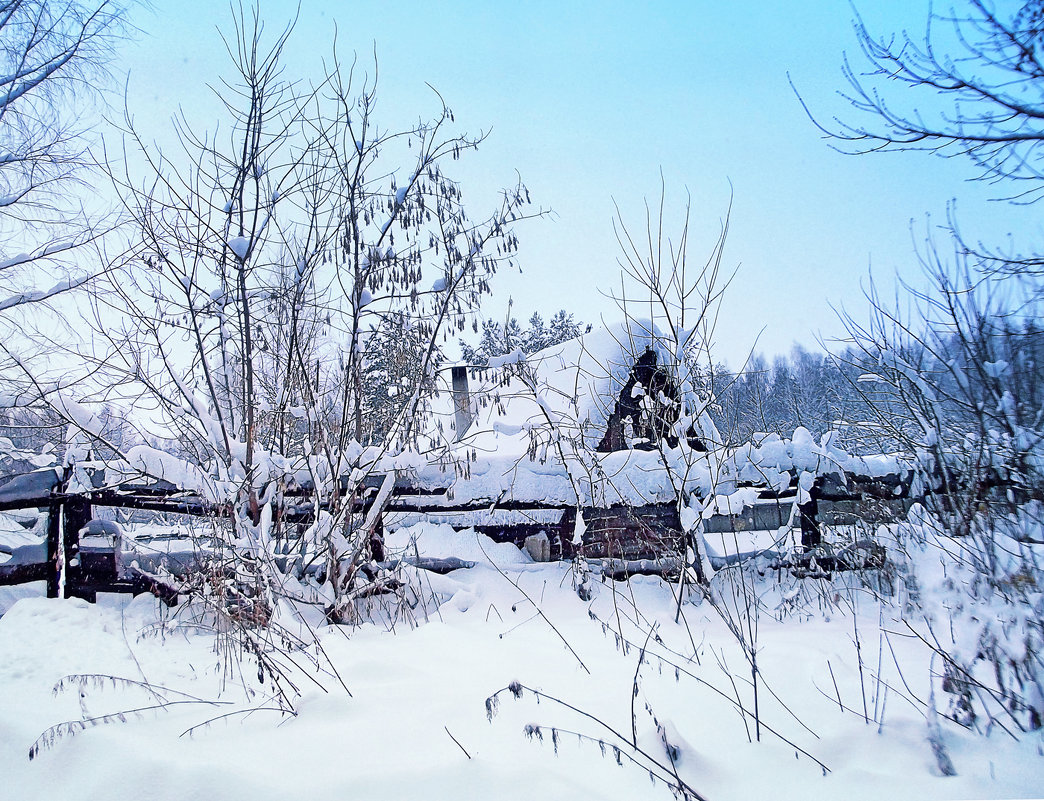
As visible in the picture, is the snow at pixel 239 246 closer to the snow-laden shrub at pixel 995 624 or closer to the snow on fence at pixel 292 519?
the snow on fence at pixel 292 519

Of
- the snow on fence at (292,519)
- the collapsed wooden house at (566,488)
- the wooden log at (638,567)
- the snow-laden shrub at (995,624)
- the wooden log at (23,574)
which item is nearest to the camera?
the snow-laden shrub at (995,624)

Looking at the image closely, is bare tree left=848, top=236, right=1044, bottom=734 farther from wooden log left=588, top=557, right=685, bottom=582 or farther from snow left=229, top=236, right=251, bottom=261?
snow left=229, top=236, right=251, bottom=261

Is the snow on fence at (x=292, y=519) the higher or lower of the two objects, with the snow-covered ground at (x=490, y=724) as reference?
higher

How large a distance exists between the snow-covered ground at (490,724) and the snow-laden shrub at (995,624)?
0.12 meters

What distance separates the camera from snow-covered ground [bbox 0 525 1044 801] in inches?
67.1

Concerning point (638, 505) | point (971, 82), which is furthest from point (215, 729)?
point (971, 82)

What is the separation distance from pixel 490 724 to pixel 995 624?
177 centimetres

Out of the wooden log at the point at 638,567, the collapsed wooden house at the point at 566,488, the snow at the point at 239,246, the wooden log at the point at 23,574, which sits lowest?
the wooden log at the point at 638,567

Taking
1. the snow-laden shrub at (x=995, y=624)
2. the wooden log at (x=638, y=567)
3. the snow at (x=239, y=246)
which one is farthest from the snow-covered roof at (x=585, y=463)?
the snow-laden shrub at (x=995, y=624)

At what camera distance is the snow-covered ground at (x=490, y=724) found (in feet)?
5.59

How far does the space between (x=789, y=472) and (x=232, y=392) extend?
4.68 meters

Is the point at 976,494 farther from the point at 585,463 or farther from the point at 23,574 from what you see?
the point at 23,574

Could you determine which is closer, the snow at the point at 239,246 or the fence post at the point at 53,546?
the snow at the point at 239,246

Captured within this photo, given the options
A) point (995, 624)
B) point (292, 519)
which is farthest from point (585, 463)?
point (995, 624)
